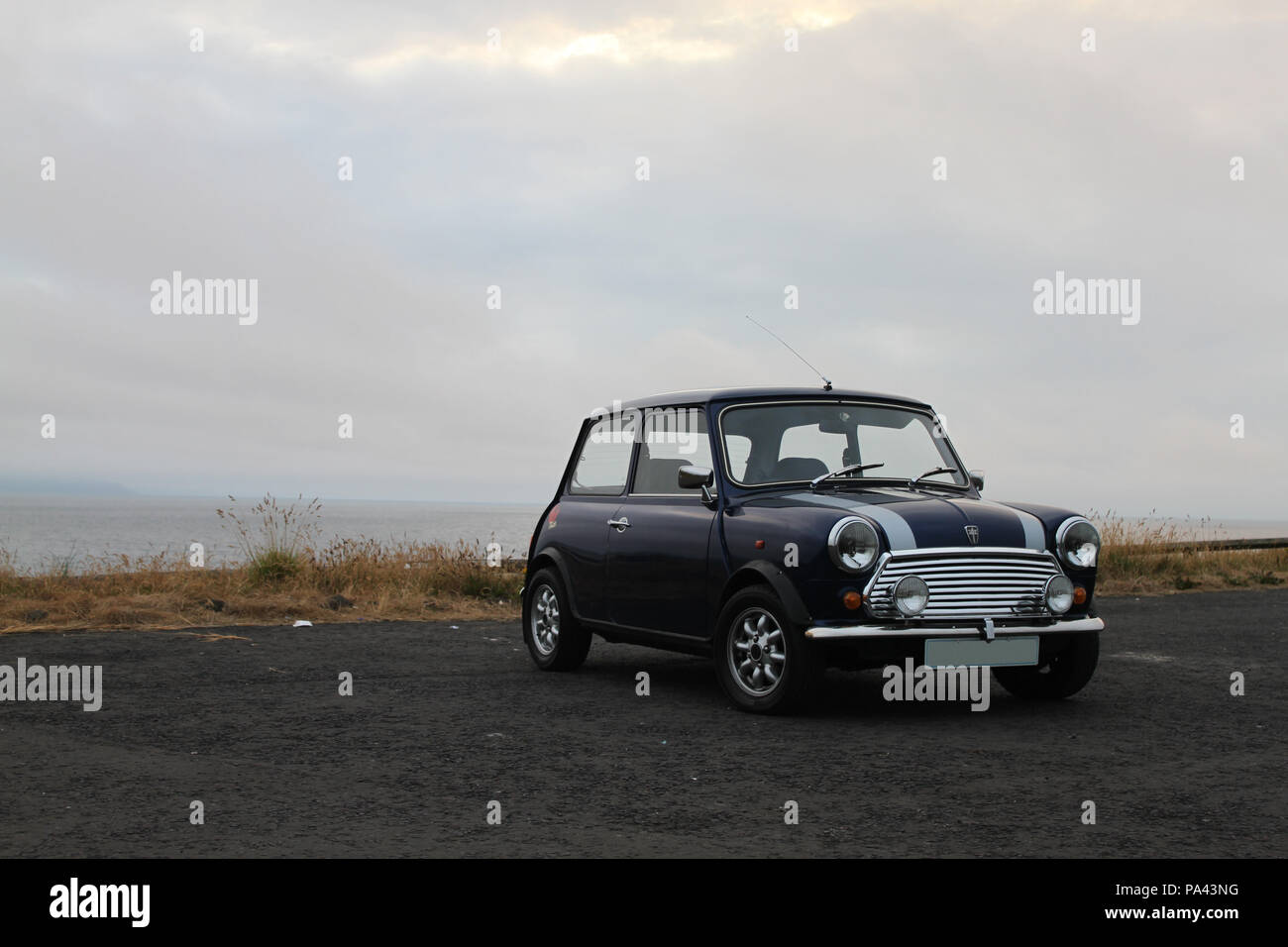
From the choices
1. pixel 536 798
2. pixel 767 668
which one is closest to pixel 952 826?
pixel 536 798

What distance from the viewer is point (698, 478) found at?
8531mm

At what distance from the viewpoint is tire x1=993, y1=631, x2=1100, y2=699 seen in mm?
8305

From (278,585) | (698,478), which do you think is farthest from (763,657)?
(278,585)

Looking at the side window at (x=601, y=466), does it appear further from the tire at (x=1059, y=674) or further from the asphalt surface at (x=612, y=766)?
the tire at (x=1059, y=674)

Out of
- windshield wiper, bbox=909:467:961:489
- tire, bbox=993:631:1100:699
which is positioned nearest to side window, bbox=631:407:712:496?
windshield wiper, bbox=909:467:961:489

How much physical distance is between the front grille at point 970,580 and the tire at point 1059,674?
0.50 metres

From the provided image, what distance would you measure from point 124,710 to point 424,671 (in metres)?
2.54

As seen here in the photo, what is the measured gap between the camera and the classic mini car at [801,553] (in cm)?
Answer: 758

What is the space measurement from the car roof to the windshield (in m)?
0.07

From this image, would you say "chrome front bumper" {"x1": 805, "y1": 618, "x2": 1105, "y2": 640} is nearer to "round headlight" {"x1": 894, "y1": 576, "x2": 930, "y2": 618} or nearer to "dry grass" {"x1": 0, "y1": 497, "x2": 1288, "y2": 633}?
"round headlight" {"x1": 894, "y1": 576, "x2": 930, "y2": 618}

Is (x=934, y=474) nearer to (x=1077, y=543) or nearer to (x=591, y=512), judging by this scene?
(x=1077, y=543)

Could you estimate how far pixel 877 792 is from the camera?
567 cm

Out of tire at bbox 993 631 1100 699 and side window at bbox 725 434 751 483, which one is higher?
side window at bbox 725 434 751 483
